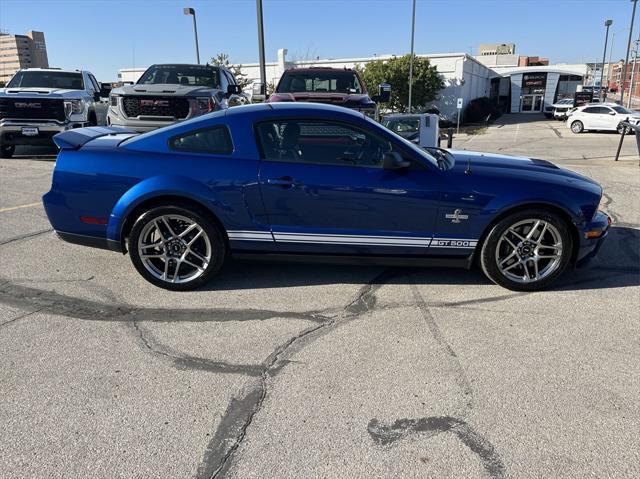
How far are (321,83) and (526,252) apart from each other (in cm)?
704

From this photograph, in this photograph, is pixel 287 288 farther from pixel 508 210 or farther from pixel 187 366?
pixel 508 210

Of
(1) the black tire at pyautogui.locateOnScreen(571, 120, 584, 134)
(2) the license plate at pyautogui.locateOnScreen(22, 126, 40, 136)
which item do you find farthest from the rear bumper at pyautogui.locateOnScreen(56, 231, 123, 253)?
(1) the black tire at pyautogui.locateOnScreen(571, 120, 584, 134)

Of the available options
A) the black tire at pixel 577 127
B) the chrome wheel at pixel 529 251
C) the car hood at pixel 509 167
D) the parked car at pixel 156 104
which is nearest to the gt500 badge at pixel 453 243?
the chrome wheel at pixel 529 251

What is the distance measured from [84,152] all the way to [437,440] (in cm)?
361

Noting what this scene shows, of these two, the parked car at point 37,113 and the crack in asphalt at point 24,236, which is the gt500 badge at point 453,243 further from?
the parked car at point 37,113

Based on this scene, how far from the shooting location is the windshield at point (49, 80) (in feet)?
41.8

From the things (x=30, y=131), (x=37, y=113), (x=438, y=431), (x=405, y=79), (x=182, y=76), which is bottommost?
(x=438, y=431)

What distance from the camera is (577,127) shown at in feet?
90.4

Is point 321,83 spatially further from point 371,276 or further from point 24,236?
point 371,276

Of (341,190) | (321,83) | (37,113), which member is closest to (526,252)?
(341,190)

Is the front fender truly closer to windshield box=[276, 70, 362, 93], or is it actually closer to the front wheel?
windshield box=[276, 70, 362, 93]

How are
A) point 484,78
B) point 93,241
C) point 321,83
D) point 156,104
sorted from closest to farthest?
point 93,241, point 156,104, point 321,83, point 484,78

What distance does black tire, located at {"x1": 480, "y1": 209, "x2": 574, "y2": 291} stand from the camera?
13.8 feet

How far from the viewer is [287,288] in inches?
175
